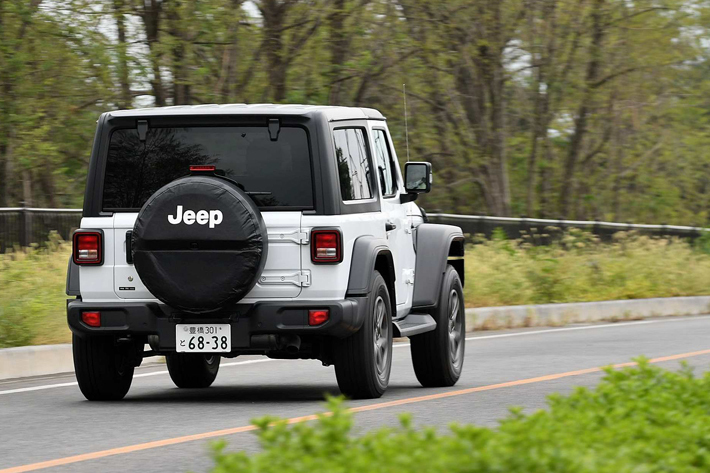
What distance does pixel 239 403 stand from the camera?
1034 centimetres

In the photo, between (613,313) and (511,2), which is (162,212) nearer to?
(613,313)

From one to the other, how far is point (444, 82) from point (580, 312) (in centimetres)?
1087

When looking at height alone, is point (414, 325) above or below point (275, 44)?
below

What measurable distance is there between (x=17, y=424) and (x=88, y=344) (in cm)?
119

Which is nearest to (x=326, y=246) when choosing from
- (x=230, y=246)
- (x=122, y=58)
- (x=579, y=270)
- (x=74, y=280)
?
(x=230, y=246)

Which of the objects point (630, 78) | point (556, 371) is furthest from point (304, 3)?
point (556, 371)

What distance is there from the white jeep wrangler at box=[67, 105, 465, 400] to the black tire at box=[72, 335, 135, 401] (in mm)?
10

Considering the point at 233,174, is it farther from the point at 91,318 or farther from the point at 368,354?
the point at 368,354

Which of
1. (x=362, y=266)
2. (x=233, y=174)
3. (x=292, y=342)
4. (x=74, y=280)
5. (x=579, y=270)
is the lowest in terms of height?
(x=579, y=270)

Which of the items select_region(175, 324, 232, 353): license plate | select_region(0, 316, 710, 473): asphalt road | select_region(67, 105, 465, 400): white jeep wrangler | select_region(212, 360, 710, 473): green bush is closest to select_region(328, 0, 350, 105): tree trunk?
select_region(0, 316, 710, 473): asphalt road

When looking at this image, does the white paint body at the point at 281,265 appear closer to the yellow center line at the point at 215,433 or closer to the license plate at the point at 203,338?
the license plate at the point at 203,338

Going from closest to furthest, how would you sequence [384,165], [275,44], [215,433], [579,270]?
[215,433]
[384,165]
[579,270]
[275,44]

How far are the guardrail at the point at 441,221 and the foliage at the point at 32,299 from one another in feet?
5.19

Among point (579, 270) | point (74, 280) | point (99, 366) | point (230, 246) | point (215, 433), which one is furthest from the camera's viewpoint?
point (579, 270)
